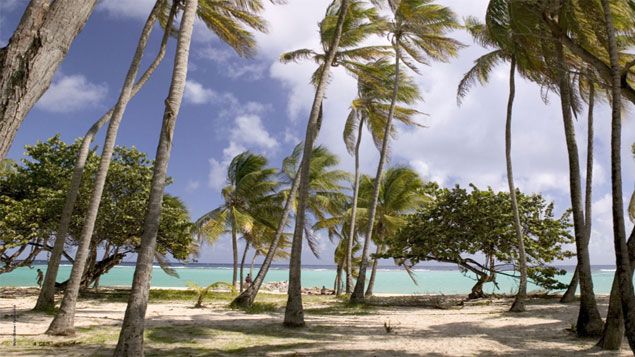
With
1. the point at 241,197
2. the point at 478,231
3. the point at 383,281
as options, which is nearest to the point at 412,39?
the point at 478,231

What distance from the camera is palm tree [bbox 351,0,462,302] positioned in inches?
635

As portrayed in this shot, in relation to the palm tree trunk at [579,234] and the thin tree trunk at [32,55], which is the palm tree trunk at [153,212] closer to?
the thin tree trunk at [32,55]

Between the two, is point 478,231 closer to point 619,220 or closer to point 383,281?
point 619,220

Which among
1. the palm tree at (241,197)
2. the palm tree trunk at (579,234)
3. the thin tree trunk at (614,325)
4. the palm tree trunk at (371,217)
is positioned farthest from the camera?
the palm tree at (241,197)

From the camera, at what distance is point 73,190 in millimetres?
9812

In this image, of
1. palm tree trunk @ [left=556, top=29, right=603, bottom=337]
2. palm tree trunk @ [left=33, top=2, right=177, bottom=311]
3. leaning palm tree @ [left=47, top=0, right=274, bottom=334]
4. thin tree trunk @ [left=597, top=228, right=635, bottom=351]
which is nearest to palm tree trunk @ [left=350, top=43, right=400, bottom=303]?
leaning palm tree @ [left=47, top=0, right=274, bottom=334]

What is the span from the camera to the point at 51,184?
16.0 metres

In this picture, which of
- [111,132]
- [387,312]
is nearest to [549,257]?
[387,312]

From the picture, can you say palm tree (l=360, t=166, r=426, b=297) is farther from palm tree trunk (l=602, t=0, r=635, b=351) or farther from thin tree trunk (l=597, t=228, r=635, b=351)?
palm tree trunk (l=602, t=0, r=635, b=351)

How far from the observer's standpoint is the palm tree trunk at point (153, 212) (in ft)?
18.8

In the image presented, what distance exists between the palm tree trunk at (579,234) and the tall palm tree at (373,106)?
8.18m

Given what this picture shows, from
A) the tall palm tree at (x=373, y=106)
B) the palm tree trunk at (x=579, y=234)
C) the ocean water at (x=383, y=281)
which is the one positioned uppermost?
the tall palm tree at (x=373, y=106)

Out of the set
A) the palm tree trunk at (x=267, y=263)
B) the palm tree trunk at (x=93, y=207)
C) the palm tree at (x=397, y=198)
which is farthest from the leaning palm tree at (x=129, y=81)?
the palm tree at (x=397, y=198)

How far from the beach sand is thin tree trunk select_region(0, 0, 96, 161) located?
5.60 m
